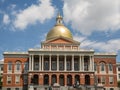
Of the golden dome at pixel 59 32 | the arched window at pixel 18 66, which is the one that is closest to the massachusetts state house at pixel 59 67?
the arched window at pixel 18 66

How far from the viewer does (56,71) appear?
85750 mm

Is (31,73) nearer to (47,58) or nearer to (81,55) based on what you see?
(47,58)

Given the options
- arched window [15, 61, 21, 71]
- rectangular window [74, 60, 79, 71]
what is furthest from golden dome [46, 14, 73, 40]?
arched window [15, 61, 21, 71]

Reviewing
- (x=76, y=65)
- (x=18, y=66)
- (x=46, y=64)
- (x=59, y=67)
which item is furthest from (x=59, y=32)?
(x=18, y=66)

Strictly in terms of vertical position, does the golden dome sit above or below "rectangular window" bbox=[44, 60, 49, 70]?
above

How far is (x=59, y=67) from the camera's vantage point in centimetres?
8788

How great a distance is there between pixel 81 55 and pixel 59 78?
8687 mm

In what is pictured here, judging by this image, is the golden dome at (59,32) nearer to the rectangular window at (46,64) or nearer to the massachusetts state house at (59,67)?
the massachusetts state house at (59,67)

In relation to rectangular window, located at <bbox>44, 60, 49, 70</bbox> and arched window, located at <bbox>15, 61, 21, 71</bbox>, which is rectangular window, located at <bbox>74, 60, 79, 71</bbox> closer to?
rectangular window, located at <bbox>44, 60, 49, 70</bbox>

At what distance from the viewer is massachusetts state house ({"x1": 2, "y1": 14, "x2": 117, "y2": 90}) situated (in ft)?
281

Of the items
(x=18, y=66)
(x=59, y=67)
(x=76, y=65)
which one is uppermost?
(x=76, y=65)

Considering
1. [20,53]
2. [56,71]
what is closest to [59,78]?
[56,71]

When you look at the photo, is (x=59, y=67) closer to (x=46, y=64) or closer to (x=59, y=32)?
(x=46, y=64)

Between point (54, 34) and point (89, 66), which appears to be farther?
point (54, 34)
